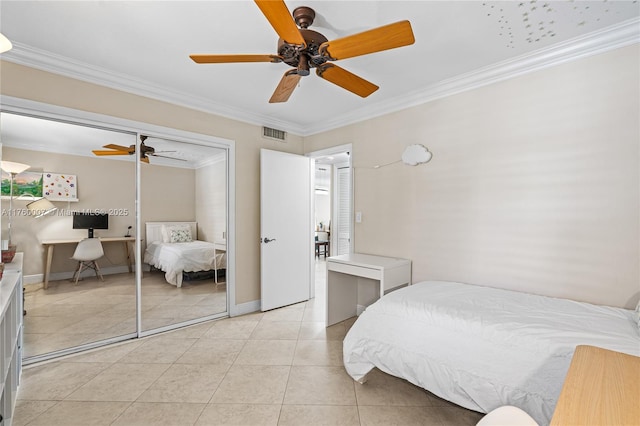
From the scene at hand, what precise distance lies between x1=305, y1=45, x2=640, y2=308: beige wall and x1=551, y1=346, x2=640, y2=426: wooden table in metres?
1.37

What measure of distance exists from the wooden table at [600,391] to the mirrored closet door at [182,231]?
3.28 m

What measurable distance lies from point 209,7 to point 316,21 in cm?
67

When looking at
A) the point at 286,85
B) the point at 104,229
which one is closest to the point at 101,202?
the point at 104,229

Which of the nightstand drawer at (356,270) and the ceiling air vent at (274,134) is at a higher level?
the ceiling air vent at (274,134)

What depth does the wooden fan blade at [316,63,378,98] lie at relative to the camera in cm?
195

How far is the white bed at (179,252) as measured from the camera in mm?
3074

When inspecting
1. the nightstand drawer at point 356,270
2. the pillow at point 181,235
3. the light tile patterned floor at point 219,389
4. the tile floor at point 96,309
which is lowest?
the light tile patterned floor at point 219,389

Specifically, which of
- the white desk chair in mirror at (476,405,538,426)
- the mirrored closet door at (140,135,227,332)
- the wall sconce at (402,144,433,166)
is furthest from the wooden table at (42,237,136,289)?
the white desk chair in mirror at (476,405,538,426)

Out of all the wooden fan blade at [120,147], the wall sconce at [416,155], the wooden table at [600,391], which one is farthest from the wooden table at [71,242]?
the wooden table at [600,391]

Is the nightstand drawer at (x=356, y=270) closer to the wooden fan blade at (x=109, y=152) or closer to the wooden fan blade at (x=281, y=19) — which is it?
the wooden fan blade at (x=281, y=19)

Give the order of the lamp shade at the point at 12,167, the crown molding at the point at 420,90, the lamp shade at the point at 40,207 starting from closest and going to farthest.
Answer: the crown molding at the point at 420,90 < the lamp shade at the point at 12,167 < the lamp shade at the point at 40,207

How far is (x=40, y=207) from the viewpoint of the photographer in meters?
2.48

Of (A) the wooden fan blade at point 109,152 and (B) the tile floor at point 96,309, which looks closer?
(B) the tile floor at point 96,309

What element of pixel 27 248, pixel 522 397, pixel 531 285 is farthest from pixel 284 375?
pixel 27 248
